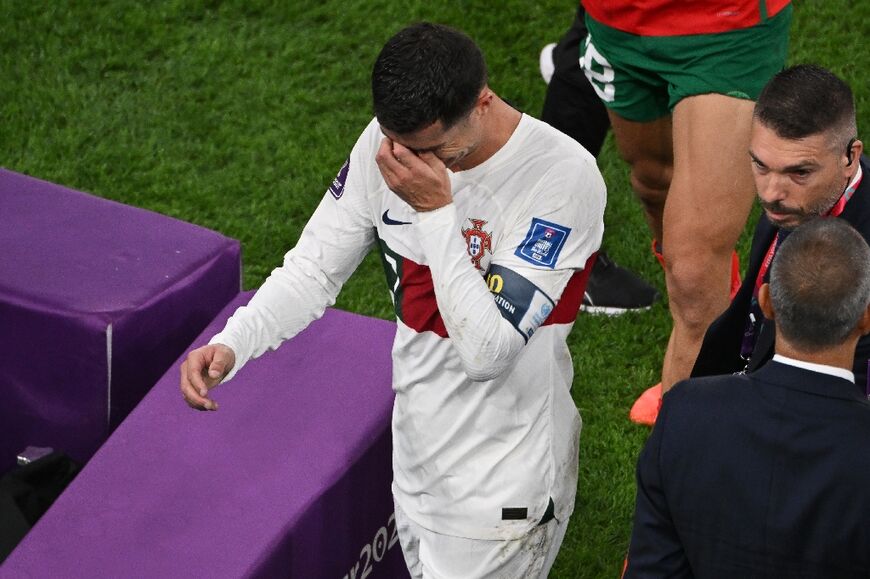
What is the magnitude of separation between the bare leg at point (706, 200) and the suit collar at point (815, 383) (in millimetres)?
1487

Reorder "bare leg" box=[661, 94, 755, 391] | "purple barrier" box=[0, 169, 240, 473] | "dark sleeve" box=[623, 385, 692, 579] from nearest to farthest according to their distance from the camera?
"dark sleeve" box=[623, 385, 692, 579] < "purple barrier" box=[0, 169, 240, 473] < "bare leg" box=[661, 94, 755, 391]

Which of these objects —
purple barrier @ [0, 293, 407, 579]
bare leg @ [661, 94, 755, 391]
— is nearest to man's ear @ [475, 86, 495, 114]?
purple barrier @ [0, 293, 407, 579]

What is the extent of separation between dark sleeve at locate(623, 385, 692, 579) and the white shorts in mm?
506

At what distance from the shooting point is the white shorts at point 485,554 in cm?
310

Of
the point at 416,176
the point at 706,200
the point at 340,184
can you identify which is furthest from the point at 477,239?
the point at 706,200

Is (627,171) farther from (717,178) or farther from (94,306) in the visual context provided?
(94,306)

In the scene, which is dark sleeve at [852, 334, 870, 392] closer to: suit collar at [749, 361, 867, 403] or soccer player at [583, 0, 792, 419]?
suit collar at [749, 361, 867, 403]

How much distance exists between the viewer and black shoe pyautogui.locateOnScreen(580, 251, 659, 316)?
16.6 ft

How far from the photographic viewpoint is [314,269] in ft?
10.4

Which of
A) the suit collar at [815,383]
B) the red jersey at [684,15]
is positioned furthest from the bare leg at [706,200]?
the suit collar at [815,383]

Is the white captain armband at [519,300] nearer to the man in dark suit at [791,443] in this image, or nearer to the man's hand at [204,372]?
the man in dark suit at [791,443]

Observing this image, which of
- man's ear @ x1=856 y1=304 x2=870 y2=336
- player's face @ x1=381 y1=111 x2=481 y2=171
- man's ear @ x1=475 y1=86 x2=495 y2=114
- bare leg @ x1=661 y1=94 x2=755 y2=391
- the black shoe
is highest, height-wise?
man's ear @ x1=475 y1=86 x2=495 y2=114

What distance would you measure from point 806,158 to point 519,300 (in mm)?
733

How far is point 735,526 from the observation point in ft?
8.06
